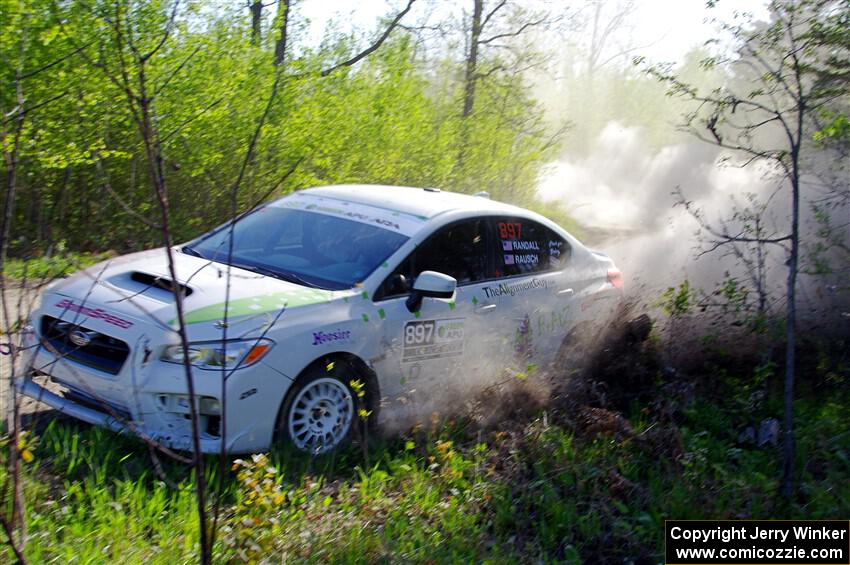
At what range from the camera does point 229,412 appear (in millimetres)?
4770

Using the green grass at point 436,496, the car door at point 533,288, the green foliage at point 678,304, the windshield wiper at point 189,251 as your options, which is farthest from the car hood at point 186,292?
the green foliage at point 678,304

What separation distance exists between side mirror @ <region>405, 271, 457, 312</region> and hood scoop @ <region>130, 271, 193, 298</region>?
1.52 metres

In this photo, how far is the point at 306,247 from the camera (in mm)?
6262

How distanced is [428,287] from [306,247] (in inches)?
43.6

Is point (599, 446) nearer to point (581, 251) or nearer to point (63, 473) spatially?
point (581, 251)

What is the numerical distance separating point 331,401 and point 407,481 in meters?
0.70

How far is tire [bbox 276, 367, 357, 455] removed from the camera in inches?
199

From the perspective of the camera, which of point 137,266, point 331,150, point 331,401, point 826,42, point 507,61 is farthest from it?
point 507,61

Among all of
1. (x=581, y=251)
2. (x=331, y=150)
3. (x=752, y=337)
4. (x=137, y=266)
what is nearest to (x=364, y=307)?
(x=137, y=266)

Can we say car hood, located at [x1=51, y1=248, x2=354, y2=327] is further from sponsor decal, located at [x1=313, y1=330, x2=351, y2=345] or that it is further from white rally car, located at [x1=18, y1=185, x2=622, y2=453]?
sponsor decal, located at [x1=313, y1=330, x2=351, y2=345]

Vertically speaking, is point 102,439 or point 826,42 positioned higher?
point 826,42

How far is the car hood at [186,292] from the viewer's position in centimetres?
498

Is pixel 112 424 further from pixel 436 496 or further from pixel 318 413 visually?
pixel 436 496

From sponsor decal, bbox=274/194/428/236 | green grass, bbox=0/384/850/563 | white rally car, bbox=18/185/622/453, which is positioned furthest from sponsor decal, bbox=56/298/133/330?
sponsor decal, bbox=274/194/428/236
